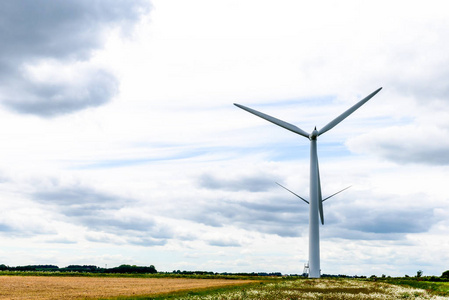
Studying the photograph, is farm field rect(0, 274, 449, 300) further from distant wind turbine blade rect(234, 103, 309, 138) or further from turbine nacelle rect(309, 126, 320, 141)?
distant wind turbine blade rect(234, 103, 309, 138)

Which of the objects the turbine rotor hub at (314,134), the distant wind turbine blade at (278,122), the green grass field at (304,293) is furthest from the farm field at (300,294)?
the distant wind turbine blade at (278,122)

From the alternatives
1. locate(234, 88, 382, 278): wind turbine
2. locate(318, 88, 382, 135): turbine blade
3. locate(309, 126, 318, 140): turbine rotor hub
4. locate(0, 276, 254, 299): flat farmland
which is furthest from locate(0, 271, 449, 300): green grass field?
locate(318, 88, 382, 135): turbine blade

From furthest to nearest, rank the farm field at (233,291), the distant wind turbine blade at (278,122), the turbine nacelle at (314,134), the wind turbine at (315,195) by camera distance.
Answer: the turbine nacelle at (314,134) → the distant wind turbine blade at (278,122) → the wind turbine at (315,195) → the farm field at (233,291)

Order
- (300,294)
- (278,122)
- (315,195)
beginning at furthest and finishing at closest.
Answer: (278,122), (315,195), (300,294)

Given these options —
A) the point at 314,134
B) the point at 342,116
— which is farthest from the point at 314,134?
the point at 342,116

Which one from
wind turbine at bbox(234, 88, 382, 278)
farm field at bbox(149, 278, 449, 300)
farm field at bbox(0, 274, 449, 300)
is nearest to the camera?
farm field at bbox(149, 278, 449, 300)

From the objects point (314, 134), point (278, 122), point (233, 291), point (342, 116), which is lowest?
point (233, 291)

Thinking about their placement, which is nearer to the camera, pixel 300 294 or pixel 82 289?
pixel 300 294

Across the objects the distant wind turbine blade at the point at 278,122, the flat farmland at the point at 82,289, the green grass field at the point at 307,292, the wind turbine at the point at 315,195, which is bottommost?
the flat farmland at the point at 82,289

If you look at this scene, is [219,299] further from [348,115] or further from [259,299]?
[348,115]

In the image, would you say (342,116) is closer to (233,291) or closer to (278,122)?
(278,122)

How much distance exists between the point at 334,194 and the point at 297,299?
55.2m

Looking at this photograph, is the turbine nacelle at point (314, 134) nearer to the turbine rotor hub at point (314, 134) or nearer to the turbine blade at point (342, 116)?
the turbine rotor hub at point (314, 134)

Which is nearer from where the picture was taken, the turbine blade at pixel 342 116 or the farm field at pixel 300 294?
the farm field at pixel 300 294
